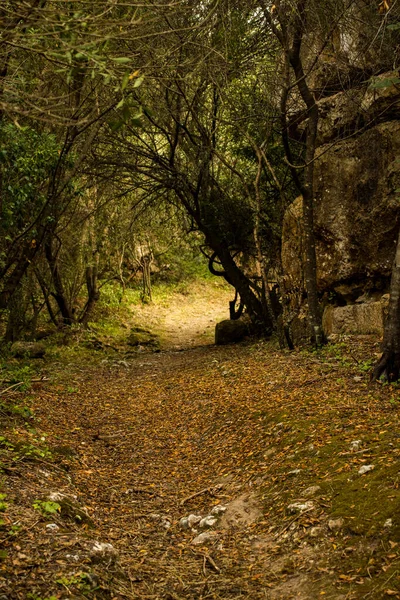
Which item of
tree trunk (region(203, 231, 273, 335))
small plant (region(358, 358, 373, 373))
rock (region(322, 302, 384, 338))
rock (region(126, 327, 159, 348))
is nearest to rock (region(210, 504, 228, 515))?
small plant (region(358, 358, 373, 373))

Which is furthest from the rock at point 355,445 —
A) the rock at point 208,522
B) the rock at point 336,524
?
the rock at point 208,522

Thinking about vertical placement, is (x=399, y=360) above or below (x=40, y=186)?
below

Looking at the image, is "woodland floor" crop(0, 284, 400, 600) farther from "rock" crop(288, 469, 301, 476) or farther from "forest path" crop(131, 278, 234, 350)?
"forest path" crop(131, 278, 234, 350)

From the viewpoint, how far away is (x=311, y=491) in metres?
4.97

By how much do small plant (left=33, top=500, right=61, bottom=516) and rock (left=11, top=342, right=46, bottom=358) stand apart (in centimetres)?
838

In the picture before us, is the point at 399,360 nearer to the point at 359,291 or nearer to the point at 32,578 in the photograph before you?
the point at 359,291

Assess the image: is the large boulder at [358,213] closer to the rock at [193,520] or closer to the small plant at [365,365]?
the small plant at [365,365]

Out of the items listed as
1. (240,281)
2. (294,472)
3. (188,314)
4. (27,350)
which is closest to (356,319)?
(240,281)

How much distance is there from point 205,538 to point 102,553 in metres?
1.05

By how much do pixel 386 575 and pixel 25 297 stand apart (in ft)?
41.2

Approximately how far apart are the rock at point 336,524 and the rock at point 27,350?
9.53 m

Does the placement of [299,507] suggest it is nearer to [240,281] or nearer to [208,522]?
[208,522]

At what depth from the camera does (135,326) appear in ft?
66.2

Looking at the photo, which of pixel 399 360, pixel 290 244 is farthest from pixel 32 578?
pixel 290 244
